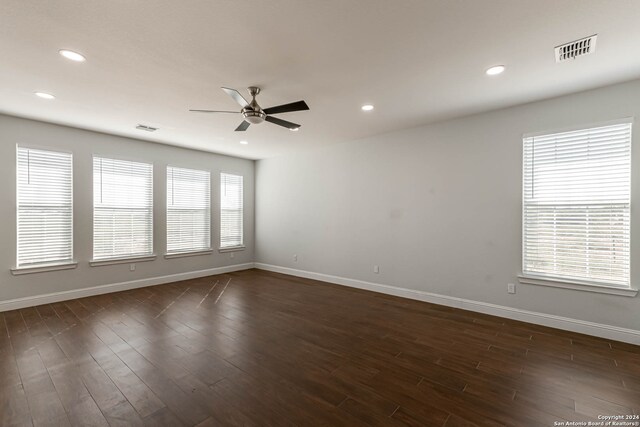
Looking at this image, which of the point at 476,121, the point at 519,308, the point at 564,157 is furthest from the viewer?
the point at 476,121

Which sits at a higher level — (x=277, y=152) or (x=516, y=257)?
(x=277, y=152)

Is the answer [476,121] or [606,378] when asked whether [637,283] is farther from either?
[476,121]

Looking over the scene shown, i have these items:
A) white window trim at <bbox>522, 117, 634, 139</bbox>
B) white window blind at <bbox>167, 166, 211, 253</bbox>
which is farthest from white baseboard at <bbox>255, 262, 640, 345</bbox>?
white window blind at <bbox>167, 166, 211, 253</bbox>

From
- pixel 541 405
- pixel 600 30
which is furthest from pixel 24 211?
pixel 600 30

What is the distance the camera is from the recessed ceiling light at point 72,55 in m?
2.44

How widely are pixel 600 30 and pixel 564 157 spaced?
1640 millimetres

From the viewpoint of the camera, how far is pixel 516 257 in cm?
374

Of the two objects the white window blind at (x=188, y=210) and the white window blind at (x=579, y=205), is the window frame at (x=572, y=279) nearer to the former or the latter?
the white window blind at (x=579, y=205)

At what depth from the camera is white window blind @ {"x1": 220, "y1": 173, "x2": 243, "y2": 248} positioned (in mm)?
6781

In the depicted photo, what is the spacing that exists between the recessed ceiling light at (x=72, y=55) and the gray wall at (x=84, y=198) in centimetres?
275

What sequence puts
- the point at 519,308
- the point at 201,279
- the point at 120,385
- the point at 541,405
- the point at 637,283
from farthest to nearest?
the point at 201,279
the point at 519,308
the point at 637,283
the point at 120,385
the point at 541,405

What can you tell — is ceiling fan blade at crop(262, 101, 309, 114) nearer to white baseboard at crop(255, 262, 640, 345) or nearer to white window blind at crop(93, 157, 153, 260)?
white baseboard at crop(255, 262, 640, 345)

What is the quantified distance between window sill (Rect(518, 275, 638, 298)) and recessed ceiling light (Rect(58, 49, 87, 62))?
17.6 feet

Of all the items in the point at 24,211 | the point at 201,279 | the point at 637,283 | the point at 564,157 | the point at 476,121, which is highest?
the point at 476,121
